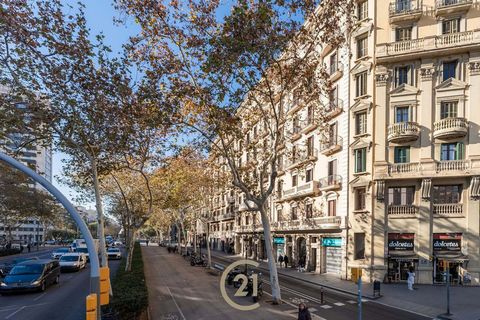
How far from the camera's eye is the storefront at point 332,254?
3219 centimetres

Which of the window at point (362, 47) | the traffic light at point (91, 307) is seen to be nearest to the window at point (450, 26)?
the window at point (362, 47)

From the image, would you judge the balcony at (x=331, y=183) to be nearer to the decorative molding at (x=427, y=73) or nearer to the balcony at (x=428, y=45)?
the decorative molding at (x=427, y=73)

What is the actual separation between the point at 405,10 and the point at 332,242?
1980 cm

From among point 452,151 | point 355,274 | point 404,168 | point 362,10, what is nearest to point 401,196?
point 404,168

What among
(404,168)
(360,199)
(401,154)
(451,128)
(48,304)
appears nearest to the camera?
(48,304)

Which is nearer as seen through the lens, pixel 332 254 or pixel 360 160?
pixel 360 160

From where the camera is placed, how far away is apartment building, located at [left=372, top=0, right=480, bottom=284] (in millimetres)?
27141

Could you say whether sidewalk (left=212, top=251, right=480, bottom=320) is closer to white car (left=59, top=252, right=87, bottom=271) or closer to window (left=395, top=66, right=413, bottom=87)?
window (left=395, top=66, right=413, bottom=87)

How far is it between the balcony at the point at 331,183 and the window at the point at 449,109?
928 cm

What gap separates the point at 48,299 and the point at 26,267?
3.78m

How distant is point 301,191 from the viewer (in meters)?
38.5

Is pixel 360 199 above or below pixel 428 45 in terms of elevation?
below

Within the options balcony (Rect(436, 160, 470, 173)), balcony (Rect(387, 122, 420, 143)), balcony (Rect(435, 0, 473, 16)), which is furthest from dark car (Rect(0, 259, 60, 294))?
balcony (Rect(435, 0, 473, 16))

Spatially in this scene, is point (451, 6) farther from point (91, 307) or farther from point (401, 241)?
point (91, 307)
